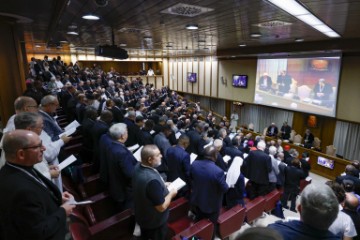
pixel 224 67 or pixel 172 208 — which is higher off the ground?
pixel 224 67

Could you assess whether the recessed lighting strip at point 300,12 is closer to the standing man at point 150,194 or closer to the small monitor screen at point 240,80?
the standing man at point 150,194

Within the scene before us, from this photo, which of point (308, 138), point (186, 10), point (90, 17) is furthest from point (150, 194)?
point (308, 138)

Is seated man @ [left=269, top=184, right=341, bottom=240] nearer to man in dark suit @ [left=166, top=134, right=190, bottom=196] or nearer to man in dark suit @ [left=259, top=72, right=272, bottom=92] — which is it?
man in dark suit @ [left=166, top=134, right=190, bottom=196]

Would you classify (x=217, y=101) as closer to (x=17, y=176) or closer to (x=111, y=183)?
(x=111, y=183)

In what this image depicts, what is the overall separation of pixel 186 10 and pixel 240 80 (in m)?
9.35

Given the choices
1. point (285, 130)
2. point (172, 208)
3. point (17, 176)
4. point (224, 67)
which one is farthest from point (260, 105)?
point (17, 176)

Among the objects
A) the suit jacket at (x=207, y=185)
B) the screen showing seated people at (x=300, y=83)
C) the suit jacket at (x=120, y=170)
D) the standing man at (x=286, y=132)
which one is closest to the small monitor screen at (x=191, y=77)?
the screen showing seated people at (x=300, y=83)

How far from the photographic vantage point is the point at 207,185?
9.74ft

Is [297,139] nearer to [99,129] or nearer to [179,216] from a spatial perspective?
[179,216]

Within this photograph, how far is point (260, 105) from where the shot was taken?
12188 mm

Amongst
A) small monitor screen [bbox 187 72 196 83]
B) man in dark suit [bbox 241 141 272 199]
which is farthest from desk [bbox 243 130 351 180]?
small monitor screen [bbox 187 72 196 83]

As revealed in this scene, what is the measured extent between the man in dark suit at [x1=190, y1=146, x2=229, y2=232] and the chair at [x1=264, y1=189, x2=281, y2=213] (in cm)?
185

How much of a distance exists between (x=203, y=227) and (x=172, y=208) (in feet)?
1.86

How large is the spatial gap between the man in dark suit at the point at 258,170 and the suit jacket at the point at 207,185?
6.13 feet
